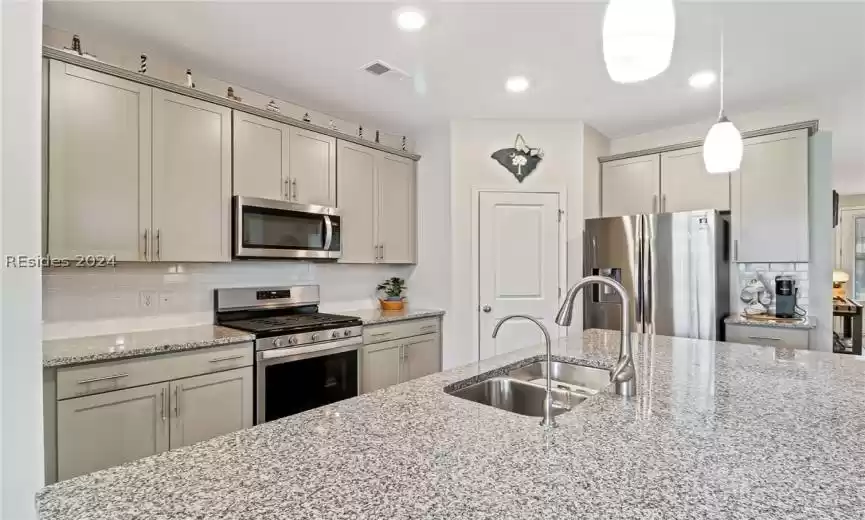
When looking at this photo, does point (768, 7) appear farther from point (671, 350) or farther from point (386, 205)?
point (386, 205)

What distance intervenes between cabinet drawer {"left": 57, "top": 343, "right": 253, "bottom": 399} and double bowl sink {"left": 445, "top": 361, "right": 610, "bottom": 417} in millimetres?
1413

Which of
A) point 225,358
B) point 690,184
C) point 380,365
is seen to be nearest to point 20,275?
point 225,358

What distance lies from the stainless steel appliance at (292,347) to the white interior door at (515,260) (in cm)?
119

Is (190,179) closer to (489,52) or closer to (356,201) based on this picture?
(356,201)

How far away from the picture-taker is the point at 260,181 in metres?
2.81

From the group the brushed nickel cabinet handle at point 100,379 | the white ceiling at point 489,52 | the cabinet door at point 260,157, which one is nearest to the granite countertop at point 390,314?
the cabinet door at point 260,157

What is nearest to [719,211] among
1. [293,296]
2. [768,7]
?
[768,7]

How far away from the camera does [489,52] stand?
2465 millimetres

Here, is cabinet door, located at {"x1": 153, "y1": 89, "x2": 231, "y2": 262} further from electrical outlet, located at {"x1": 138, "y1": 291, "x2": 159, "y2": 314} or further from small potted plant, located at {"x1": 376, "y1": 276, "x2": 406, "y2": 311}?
small potted plant, located at {"x1": 376, "y1": 276, "x2": 406, "y2": 311}

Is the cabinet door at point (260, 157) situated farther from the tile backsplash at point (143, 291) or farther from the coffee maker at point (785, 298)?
the coffee maker at point (785, 298)

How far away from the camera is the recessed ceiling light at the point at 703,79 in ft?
8.82

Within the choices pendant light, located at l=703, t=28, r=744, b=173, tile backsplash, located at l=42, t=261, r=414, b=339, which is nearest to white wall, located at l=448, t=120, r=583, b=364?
tile backsplash, located at l=42, t=261, r=414, b=339

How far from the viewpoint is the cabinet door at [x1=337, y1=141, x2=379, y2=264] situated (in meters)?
3.35

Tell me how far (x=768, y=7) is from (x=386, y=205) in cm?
265
